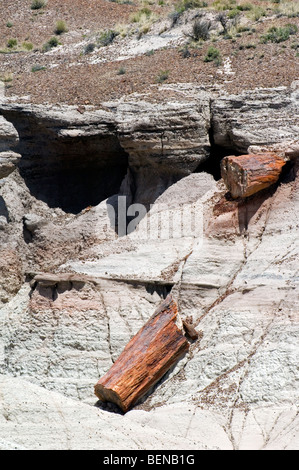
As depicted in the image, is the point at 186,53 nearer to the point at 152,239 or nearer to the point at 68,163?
the point at 68,163

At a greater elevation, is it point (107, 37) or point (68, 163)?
point (107, 37)

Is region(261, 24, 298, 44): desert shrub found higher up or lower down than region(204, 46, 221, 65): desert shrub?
higher up

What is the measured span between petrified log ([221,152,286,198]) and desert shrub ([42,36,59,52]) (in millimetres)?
13415

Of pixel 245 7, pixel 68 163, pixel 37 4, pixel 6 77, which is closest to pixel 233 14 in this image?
pixel 245 7

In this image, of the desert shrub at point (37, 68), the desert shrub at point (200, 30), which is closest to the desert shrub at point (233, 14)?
the desert shrub at point (200, 30)

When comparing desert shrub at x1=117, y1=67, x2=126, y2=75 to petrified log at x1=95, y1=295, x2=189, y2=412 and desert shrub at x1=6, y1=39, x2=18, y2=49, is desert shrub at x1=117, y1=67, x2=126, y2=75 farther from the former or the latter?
petrified log at x1=95, y1=295, x2=189, y2=412

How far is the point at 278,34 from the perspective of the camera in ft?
79.5

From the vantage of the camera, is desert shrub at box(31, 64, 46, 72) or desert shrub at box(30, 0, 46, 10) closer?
desert shrub at box(31, 64, 46, 72)

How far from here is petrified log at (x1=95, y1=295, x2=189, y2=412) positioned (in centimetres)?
1501

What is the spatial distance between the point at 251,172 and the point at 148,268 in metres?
3.10

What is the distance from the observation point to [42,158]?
2148cm

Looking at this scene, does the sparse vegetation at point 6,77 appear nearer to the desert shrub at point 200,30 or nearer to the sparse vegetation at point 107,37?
the sparse vegetation at point 107,37

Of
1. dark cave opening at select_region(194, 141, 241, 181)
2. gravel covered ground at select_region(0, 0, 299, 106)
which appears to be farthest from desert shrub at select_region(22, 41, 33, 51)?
dark cave opening at select_region(194, 141, 241, 181)

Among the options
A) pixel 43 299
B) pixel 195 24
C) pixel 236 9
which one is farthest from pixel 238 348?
pixel 236 9
